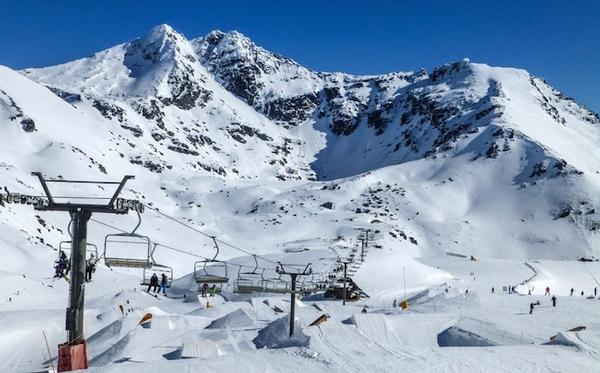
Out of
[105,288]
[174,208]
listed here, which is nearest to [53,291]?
[105,288]

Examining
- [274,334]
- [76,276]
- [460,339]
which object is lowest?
[460,339]

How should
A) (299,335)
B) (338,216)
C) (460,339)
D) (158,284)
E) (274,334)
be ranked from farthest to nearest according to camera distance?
(338,216) < (158,284) < (460,339) < (274,334) < (299,335)

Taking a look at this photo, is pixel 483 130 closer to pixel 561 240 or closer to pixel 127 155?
pixel 561 240

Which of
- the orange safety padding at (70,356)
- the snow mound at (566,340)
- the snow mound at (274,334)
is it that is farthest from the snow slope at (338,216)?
the orange safety padding at (70,356)

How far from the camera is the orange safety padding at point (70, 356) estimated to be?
514 inches

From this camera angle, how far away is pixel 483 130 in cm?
18825

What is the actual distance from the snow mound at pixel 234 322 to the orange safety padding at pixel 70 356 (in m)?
17.1

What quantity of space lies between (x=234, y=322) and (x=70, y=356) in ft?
59.9

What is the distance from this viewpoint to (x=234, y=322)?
30.9 m

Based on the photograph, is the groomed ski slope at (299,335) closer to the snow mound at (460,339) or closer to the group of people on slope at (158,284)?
the snow mound at (460,339)

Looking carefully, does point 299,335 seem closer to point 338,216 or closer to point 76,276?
point 76,276

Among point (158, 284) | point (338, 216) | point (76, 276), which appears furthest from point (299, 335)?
point (338, 216)

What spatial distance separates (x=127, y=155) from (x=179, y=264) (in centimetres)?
9701

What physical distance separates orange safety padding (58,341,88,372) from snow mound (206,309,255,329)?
17123 millimetres
